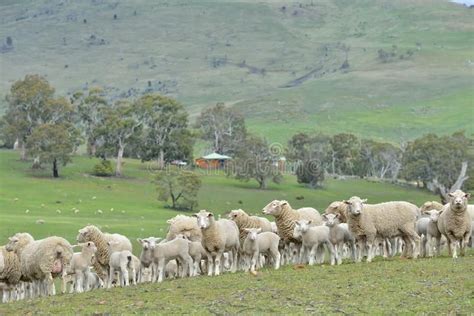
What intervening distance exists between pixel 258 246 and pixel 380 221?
3564 mm

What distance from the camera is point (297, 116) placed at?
162 metres

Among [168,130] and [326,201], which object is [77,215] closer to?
[326,201]

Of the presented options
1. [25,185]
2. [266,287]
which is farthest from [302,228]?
[25,185]

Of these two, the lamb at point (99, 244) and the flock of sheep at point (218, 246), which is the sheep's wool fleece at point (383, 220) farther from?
the lamb at point (99, 244)

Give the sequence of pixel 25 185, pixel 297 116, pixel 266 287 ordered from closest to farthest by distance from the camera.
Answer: pixel 266 287 < pixel 25 185 < pixel 297 116

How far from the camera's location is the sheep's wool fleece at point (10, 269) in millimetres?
22547

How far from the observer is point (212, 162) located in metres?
102

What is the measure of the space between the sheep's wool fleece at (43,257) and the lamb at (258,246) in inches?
188

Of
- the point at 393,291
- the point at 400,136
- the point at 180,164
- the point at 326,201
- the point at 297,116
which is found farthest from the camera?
the point at 297,116

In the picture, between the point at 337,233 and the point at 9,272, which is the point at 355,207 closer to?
the point at 337,233

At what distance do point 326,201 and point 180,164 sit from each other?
22.2 meters

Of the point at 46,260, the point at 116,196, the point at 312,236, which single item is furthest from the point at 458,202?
the point at 116,196

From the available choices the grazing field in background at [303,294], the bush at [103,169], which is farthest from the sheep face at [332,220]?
the bush at [103,169]

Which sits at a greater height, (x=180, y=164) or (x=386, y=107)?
(x=386, y=107)
